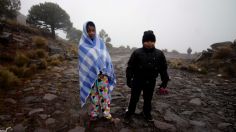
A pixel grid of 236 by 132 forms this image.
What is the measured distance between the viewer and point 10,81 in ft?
15.2

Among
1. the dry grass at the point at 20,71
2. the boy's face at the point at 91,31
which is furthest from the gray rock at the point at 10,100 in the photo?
the boy's face at the point at 91,31

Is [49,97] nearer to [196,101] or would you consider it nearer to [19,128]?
[19,128]

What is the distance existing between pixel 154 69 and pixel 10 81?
4.58 meters

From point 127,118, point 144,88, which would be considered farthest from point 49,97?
point 144,88

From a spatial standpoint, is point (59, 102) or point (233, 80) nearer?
point (59, 102)

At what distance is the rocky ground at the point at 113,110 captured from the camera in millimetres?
3016

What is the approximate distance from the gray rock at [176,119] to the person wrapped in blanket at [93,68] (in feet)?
5.20

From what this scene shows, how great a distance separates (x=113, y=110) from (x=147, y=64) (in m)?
1.64

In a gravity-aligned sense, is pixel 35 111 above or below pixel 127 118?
above

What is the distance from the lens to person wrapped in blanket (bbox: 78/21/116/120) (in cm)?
282

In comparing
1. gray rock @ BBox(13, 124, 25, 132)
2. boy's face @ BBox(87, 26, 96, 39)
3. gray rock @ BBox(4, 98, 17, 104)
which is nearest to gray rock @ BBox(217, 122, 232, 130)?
boy's face @ BBox(87, 26, 96, 39)

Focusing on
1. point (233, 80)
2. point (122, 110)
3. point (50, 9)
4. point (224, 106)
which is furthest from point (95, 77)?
point (50, 9)

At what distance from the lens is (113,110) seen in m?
3.76

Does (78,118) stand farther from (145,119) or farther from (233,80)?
(233,80)
